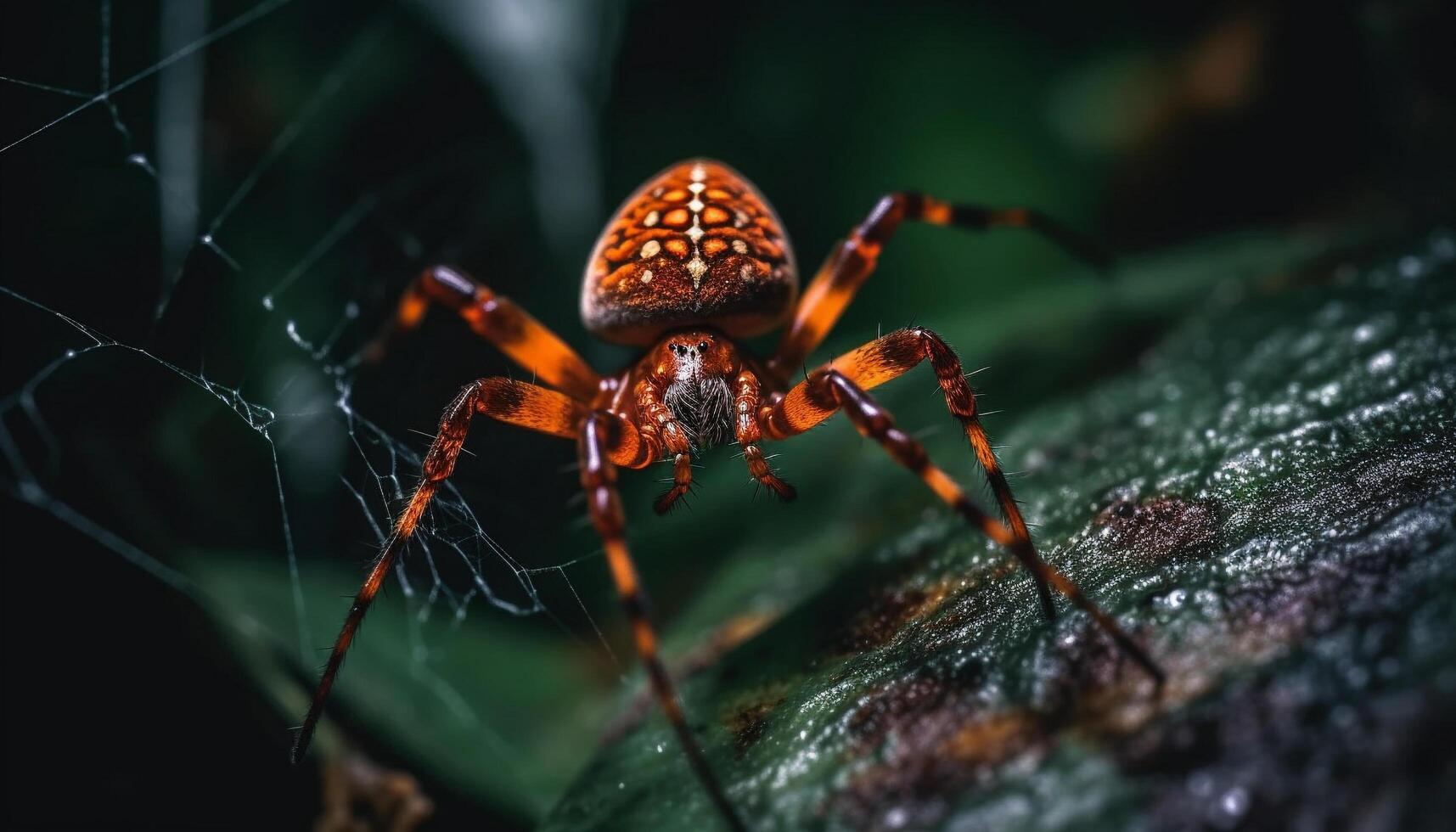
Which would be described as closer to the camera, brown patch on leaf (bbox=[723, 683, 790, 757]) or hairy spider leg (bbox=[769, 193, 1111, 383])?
brown patch on leaf (bbox=[723, 683, 790, 757])

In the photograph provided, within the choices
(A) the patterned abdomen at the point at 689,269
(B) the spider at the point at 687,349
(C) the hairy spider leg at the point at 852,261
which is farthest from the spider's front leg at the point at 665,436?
(C) the hairy spider leg at the point at 852,261

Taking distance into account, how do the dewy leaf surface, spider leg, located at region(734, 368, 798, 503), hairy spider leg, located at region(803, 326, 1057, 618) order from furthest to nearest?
spider leg, located at region(734, 368, 798, 503), hairy spider leg, located at region(803, 326, 1057, 618), the dewy leaf surface

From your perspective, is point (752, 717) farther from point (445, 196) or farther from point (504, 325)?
point (445, 196)

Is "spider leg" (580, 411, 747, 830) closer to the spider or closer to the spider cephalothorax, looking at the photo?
the spider

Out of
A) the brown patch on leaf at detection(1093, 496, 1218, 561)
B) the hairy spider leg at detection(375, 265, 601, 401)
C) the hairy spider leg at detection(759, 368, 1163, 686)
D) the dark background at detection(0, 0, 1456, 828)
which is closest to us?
the hairy spider leg at detection(759, 368, 1163, 686)

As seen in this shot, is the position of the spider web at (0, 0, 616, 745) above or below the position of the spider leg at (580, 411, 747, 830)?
above

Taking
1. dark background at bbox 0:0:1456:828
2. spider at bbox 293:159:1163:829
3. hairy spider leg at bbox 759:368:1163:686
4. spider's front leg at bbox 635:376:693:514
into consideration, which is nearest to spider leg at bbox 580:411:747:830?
spider at bbox 293:159:1163:829
